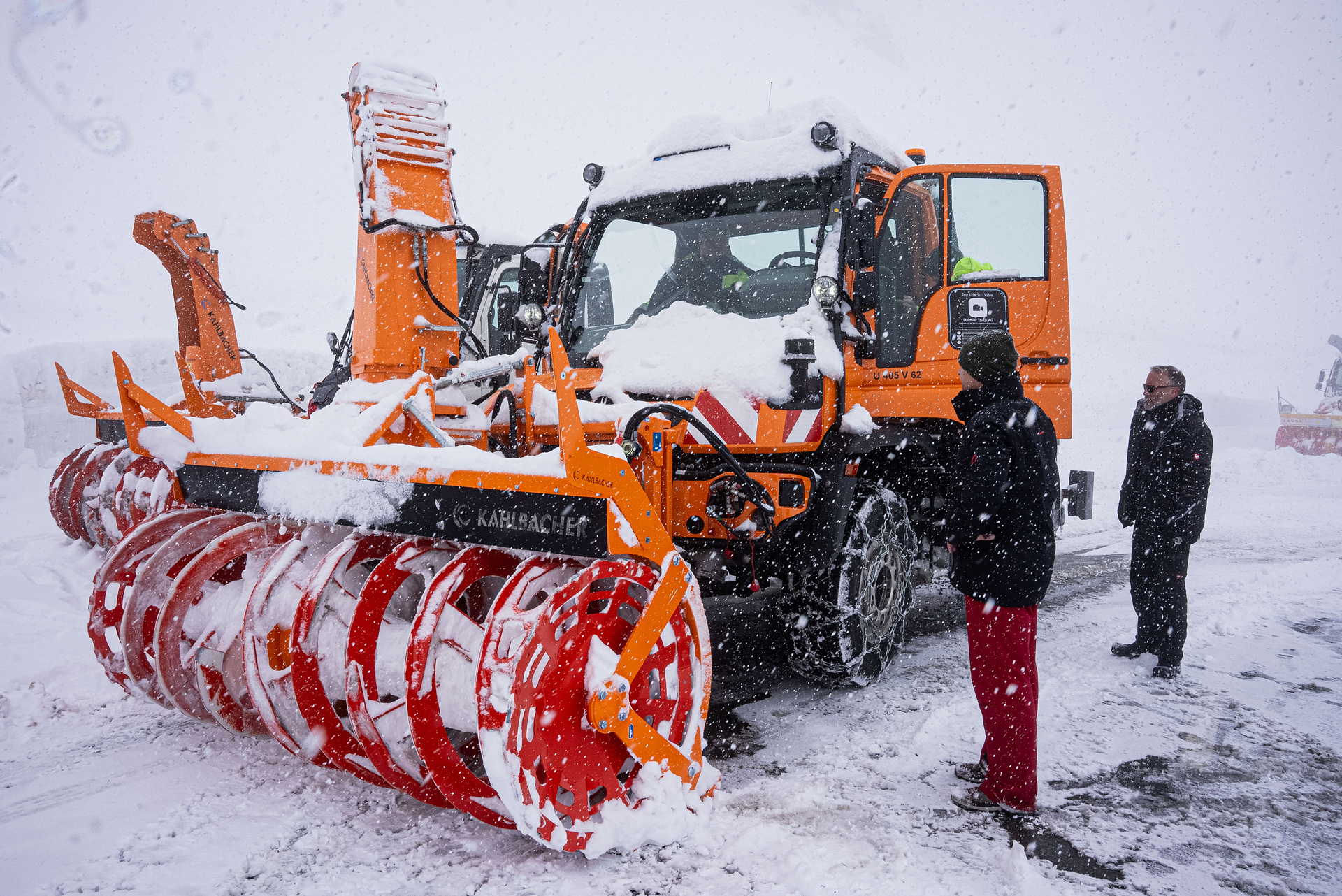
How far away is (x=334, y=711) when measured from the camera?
2.73 meters

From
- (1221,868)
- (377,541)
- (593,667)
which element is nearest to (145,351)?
(377,541)

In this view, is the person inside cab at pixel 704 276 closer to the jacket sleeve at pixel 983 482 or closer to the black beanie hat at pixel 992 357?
the black beanie hat at pixel 992 357

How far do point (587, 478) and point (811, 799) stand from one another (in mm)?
1536

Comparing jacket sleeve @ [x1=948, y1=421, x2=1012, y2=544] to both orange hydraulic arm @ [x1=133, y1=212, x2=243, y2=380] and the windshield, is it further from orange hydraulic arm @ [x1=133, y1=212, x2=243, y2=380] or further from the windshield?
orange hydraulic arm @ [x1=133, y1=212, x2=243, y2=380]

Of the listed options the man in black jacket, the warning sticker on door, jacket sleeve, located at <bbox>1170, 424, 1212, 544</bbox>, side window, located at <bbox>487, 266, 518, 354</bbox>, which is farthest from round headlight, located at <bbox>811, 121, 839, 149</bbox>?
side window, located at <bbox>487, 266, 518, 354</bbox>

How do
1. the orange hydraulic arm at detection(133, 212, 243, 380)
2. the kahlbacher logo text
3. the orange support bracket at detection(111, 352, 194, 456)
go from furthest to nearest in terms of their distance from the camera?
the orange hydraulic arm at detection(133, 212, 243, 380) < the orange support bracket at detection(111, 352, 194, 456) < the kahlbacher logo text

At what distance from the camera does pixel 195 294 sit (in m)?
7.55

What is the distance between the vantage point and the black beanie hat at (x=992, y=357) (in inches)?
114

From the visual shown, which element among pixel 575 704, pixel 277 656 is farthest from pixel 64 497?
pixel 575 704

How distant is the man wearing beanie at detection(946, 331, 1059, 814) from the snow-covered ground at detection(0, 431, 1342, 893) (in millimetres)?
239

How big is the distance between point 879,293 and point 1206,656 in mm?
3184

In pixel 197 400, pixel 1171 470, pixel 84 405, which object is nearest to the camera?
pixel 1171 470

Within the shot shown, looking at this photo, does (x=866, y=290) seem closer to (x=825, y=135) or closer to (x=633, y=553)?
(x=825, y=135)

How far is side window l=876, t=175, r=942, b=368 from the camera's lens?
399 centimetres
